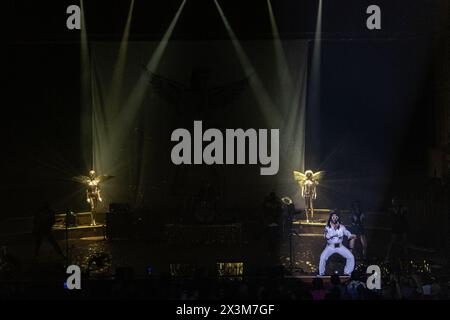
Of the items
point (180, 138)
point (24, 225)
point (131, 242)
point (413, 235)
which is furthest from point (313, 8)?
point (24, 225)

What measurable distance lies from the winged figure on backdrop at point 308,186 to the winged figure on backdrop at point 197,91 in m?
2.53

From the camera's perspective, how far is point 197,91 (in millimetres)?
16109

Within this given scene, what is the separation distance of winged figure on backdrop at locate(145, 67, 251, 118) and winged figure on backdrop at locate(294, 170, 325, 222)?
8.31 ft

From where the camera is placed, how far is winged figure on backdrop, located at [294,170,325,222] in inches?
620

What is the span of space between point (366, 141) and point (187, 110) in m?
4.66

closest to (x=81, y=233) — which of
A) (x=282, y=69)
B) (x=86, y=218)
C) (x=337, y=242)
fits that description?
(x=86, y=218)

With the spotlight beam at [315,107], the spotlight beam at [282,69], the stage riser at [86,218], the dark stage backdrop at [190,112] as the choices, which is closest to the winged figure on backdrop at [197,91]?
the dark stage backdrop at [190,112]

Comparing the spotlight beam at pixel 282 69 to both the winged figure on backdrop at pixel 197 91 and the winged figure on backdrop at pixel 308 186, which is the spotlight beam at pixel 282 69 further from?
the winged figure on backdrop at pixel 308 186

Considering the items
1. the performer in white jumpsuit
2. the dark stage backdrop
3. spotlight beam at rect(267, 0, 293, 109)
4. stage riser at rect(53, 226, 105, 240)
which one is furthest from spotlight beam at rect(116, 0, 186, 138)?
the performer in white jumpsuit

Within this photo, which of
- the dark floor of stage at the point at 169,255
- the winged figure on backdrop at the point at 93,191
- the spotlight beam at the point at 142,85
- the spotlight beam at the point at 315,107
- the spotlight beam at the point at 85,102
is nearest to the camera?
the dark floor of stage at the point at 169,255

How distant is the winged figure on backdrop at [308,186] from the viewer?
15742 mm

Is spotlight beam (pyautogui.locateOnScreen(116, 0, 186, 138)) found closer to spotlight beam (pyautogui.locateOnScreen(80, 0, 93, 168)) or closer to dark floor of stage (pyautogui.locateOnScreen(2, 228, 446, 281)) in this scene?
spotlight beam (pyautogui.locateOnScreen(80, 0, 93, 168))

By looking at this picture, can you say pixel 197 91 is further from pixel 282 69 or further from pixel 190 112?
pixel 282 69

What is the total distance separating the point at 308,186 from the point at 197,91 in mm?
3529
